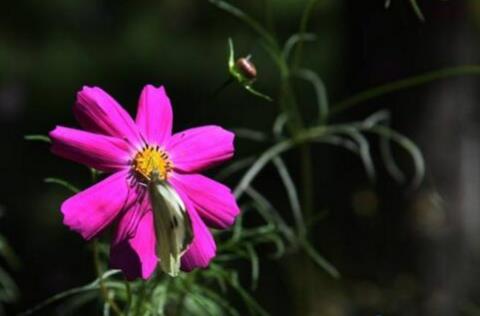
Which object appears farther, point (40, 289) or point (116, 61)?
point (116, 61)

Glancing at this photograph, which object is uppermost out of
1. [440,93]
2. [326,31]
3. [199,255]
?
[199,255]

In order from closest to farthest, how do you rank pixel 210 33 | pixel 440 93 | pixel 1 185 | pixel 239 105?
1. pixel 440 93
2. pixel 1 185
3. pixel 239 105
4. pixel 210 33

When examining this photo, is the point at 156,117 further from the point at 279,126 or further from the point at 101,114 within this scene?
the point at 279,126

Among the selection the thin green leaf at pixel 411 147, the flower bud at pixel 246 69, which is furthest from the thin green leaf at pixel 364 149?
the flower bud at pixel 246 69

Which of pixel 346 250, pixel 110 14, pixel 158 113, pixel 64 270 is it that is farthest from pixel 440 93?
pixel 110 14

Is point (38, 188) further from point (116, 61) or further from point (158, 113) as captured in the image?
point (158, 113)

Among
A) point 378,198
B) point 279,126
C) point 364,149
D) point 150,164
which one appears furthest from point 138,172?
point 378,198
